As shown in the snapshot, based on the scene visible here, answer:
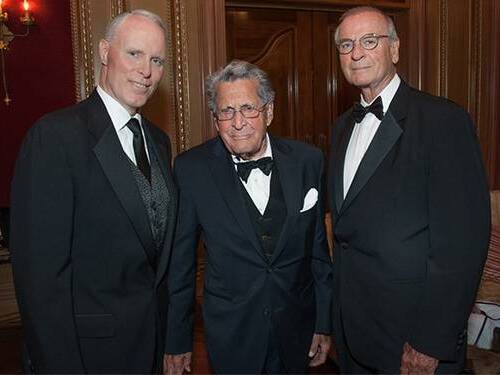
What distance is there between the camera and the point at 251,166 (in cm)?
187

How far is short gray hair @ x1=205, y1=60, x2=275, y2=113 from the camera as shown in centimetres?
180

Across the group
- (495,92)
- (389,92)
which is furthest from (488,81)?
(389,92)

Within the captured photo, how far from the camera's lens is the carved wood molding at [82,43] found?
3.65 metres

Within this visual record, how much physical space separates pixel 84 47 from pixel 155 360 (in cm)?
275

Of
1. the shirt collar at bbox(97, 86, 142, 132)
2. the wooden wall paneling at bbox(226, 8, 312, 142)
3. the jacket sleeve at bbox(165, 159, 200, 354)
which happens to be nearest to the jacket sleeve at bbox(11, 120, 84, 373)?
the shirt collar at bbox(97, 86, 142, 132)

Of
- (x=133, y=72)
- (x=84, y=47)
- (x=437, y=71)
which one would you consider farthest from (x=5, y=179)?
(x=437, y=71)

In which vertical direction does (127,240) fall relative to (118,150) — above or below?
below

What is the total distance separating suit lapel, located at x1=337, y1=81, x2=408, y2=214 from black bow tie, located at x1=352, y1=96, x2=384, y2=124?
44mm

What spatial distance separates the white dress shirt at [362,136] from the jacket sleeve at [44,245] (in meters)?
1.01

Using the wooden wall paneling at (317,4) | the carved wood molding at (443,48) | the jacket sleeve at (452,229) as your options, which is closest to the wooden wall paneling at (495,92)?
the carved wood molding at (443,48)

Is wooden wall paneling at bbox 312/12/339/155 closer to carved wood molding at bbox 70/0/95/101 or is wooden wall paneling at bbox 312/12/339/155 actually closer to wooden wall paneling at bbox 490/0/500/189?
wooden wall paneling at bbox 490/0/500/189

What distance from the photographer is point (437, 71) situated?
493cm

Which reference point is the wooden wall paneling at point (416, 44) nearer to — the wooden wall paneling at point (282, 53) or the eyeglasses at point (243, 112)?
the wooden wall paneling at point (282, 53)

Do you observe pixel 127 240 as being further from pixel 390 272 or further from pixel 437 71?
pixel 437 71
